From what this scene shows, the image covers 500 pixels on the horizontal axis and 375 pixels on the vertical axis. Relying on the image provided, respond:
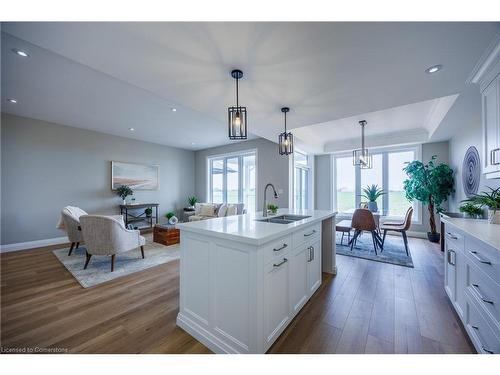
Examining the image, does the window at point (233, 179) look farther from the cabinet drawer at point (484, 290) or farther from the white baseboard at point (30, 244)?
the cabinet drawer at point (484, 290)

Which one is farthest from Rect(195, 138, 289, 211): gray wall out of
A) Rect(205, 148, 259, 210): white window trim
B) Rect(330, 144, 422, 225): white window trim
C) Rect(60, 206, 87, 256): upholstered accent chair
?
Rect(60, 206, 87, 256): upholstered accent chair

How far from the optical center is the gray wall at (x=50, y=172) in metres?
4.00

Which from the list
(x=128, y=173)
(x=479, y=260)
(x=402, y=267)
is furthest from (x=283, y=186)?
(x=128, y=173)

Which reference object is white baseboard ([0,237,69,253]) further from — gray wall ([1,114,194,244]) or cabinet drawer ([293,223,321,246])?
cabinet drawer ([293,223,321,246])

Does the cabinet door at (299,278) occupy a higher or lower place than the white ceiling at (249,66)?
lower

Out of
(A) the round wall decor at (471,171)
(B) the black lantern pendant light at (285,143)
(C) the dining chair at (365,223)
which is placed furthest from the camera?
(C) the dining chair at (365,223)

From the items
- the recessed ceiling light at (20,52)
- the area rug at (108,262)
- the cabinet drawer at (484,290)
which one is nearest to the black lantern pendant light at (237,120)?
the cabinet drawer at (484,290)

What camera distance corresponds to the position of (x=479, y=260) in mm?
1389

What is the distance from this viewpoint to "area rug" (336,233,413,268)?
3.44m

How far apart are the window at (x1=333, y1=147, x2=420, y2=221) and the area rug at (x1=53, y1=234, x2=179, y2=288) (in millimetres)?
5215

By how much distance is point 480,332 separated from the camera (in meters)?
1.39

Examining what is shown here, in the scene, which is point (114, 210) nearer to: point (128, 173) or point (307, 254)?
point (128, 173)

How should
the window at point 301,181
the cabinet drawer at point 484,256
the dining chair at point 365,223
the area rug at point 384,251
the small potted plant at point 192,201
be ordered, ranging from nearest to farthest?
the cabinet drawer at point 484,256
the area rug at point 384,251
the dining chair at point 365,223
the window at point 301,181
the small potted plant at point 192,201

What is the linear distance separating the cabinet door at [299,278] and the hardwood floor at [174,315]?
0.40 ft
